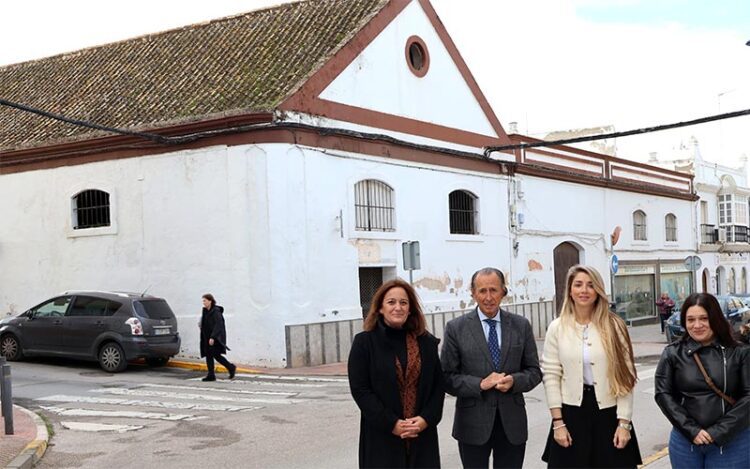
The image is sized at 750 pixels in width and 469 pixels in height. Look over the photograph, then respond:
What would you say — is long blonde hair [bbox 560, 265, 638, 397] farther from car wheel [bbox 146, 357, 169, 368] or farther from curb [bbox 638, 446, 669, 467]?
car wheel [bbox 146, 357, 169, 368]

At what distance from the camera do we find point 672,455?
5.16 m

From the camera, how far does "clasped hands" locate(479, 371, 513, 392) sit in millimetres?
5168

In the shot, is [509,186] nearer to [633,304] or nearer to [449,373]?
[633,304]

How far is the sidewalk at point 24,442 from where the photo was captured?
28.3 feet

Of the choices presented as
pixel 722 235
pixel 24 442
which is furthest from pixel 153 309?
pixel 722 235

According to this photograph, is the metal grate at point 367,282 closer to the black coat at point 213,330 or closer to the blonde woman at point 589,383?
the black coat at point 213,330

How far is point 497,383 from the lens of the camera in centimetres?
517

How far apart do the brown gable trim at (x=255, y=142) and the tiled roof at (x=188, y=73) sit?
40 cm

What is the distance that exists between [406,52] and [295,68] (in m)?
3.72

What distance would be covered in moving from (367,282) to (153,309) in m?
5.33

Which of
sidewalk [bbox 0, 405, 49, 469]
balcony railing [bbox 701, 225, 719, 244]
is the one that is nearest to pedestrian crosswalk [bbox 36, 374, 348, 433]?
sidewalk [bbox 0, 405, 49, 469]

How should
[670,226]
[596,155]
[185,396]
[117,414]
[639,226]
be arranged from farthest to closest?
[670,226]
[639,226]
[596,155]
[185,396]
[117,414]

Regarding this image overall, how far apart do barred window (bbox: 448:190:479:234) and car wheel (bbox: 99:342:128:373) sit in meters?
9.88

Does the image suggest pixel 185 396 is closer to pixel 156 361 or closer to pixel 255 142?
pixel 156 361
